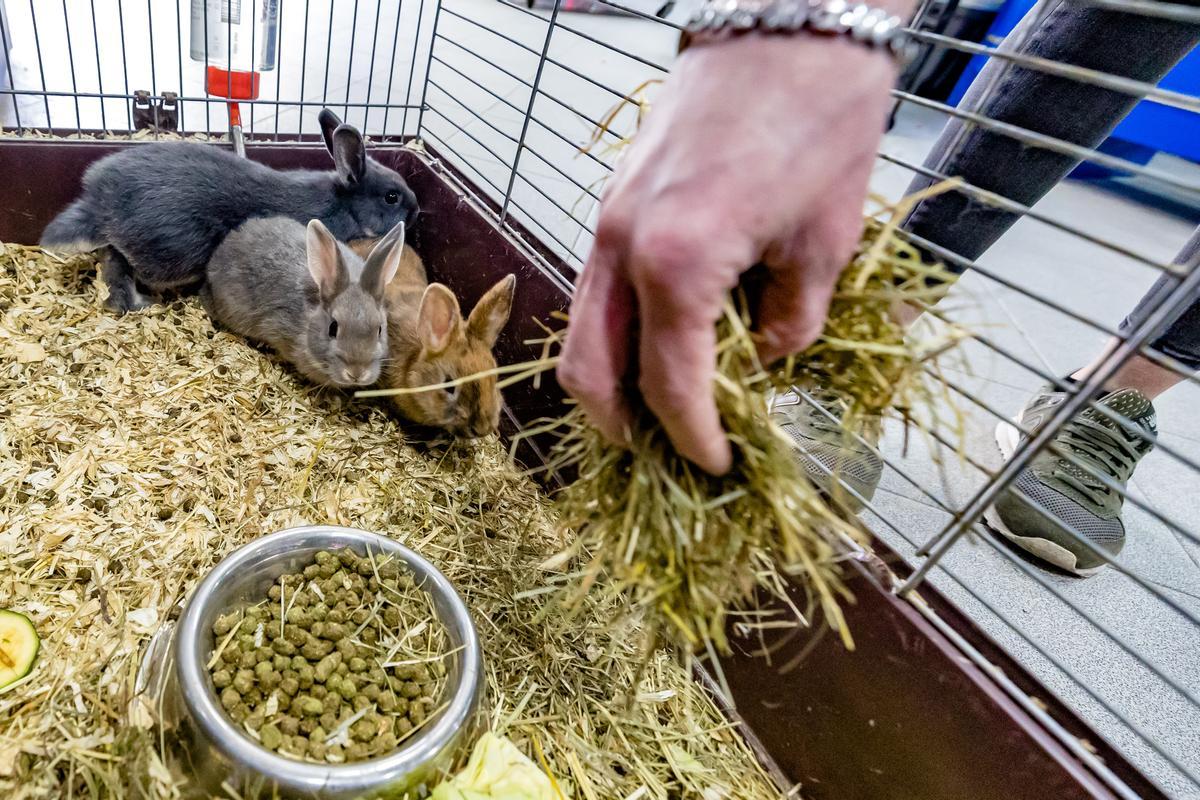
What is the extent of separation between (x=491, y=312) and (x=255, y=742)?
124 centimetres

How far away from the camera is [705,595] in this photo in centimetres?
107

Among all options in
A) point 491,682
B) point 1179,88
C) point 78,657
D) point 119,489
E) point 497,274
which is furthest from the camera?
point 1179,88

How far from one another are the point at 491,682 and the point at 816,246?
125 cm

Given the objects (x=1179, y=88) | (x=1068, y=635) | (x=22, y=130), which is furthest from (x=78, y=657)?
(x=1179, y=88)

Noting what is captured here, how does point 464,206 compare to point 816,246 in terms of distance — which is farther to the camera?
point 464,206

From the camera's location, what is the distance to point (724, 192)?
0.70 metres

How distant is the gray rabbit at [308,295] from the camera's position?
218 centimetres

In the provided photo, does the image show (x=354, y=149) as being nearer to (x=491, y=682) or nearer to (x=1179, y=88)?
(x=491, y=682)

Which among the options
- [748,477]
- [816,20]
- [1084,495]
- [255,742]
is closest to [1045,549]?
[1084,495]

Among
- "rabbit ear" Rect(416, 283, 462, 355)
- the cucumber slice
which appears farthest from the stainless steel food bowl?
"rabbit ear" Rect(416, 283, 462, 355)

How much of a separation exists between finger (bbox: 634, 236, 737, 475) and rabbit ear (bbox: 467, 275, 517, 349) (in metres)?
1.25

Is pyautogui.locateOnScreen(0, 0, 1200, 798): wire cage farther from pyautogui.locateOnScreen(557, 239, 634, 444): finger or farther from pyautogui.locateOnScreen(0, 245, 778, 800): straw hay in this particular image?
pyautogui.locateOnScreen(557, 239, 634, 444): finger

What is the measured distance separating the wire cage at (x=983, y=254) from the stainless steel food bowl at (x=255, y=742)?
0.71 meters

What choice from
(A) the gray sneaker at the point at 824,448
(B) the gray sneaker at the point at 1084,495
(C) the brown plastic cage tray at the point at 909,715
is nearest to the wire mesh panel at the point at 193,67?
(A) the gray sneaker at the point at 824,448
